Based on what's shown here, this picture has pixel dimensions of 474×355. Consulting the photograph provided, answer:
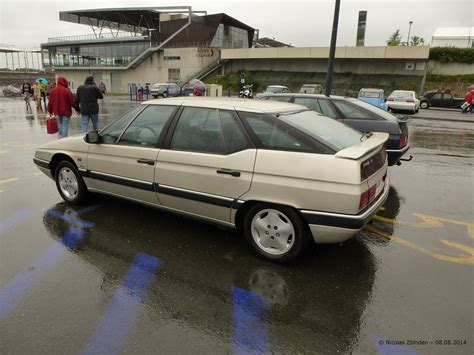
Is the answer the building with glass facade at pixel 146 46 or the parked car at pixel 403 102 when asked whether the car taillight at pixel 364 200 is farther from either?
the building with glass facade at pixel 146 46

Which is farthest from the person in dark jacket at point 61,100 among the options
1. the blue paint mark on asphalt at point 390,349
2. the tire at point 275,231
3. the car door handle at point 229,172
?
the blue paint mark on asphalt at point 390,349

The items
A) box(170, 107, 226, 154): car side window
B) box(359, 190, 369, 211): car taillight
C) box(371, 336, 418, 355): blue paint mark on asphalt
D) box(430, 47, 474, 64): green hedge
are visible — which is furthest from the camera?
box(430, 47, 474, 64): green hedge

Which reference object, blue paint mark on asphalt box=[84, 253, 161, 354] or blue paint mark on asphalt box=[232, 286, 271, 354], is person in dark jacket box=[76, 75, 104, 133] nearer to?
blue paint mark on asphalt box=[84, 253, 161, 354]

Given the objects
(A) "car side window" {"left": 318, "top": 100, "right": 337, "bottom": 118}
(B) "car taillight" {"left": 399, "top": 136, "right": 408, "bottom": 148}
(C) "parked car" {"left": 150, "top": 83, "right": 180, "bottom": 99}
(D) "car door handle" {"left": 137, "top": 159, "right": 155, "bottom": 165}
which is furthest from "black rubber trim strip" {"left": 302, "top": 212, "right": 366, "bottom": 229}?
(C) "parked car" {"left": 150, "top": 83, "right": 180, "bottom": 99}

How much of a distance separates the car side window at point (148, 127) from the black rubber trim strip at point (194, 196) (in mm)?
532

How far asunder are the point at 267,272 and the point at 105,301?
56.7 inches

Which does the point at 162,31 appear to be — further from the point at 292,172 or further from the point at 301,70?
the point at 292,172

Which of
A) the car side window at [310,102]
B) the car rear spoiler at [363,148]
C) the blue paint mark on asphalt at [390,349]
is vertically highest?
the car side window at [310,102]

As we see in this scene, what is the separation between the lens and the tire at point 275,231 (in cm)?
339

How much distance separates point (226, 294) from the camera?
310 centimetres

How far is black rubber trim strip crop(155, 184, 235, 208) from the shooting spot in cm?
368

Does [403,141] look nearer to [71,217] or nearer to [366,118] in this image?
[366,118]

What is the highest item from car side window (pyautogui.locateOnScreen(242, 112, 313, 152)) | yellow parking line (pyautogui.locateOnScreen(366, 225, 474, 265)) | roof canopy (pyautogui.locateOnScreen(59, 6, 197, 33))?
roof canopy (pyautogui.locateOnScreen(59, 6, 197, 33))

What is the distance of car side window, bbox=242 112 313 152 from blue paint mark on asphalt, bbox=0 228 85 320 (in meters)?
2.32
